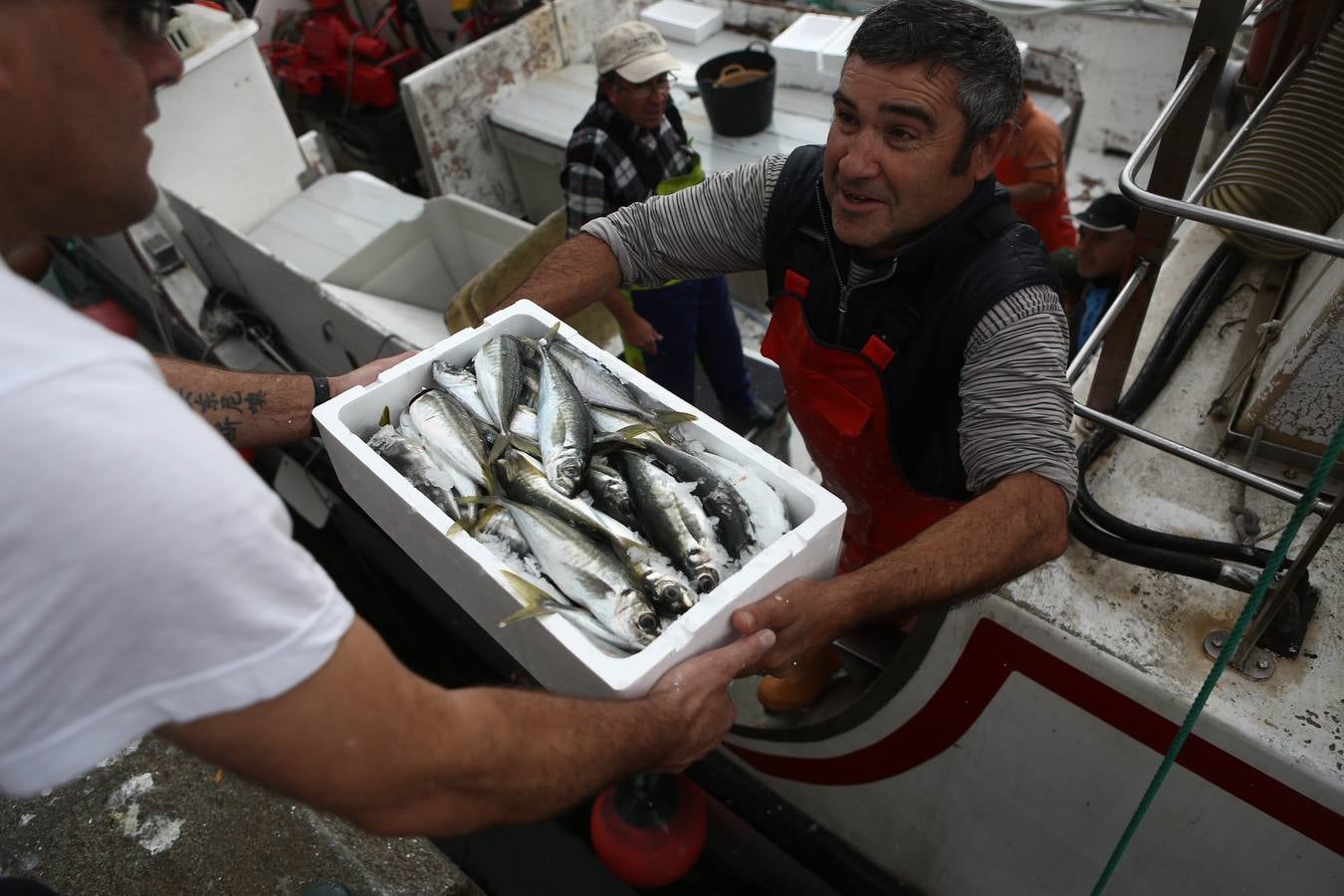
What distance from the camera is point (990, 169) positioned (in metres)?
2.00

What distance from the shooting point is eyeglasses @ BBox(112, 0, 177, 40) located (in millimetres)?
905

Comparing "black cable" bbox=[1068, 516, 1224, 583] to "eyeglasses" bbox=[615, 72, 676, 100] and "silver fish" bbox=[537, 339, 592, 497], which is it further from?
"eyeglasses" bbox=[615, 72, 676, 100]

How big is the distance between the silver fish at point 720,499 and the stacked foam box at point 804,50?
14.3 feet

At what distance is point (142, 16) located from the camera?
940 mm

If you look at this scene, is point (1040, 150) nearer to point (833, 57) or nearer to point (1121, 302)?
point (833, 57)

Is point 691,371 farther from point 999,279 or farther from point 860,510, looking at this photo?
point 999,279

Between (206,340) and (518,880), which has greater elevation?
(206,340)

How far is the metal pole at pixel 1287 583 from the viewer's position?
1.47 meters

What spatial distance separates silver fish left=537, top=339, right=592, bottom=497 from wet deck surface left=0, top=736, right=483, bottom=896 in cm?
128

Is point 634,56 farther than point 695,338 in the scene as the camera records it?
No

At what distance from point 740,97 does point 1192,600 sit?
12.5 ft

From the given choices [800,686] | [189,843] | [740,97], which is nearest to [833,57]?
[740,97]

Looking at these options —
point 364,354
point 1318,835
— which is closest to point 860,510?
point 1318,835

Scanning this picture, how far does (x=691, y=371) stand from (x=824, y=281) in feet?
6.36
